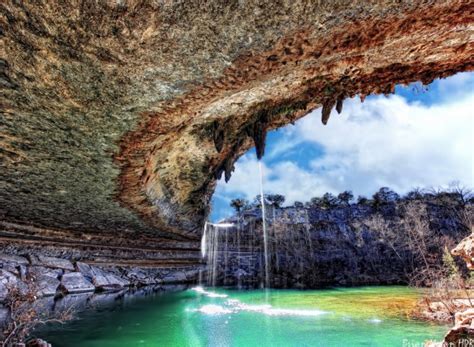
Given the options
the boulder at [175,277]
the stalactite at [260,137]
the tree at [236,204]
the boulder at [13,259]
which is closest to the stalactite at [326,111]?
the stalactite at [260,137]

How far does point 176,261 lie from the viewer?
21.9 m

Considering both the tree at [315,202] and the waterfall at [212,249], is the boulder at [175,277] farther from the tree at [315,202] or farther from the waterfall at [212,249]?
the tree at [315,202]

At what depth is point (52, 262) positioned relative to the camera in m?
14.9

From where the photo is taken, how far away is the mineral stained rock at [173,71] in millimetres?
3453

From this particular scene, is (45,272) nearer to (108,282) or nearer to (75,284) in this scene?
(75,284)

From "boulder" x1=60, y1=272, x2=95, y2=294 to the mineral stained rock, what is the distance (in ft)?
24.5

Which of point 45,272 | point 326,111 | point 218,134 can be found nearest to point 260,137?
point 218,134

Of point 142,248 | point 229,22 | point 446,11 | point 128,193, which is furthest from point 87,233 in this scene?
point 446,11

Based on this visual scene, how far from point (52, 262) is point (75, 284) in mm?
1717

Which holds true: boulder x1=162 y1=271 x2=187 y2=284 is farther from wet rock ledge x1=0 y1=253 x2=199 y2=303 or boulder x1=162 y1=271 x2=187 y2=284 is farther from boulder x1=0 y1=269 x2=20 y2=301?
boulder x1=0 y1=269 x2=20 y2=301

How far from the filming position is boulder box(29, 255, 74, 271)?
1414 centimetres

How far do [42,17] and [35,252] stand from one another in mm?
14924

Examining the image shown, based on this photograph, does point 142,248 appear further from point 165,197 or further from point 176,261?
point 165,197

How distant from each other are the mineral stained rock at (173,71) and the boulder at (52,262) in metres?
6.54
